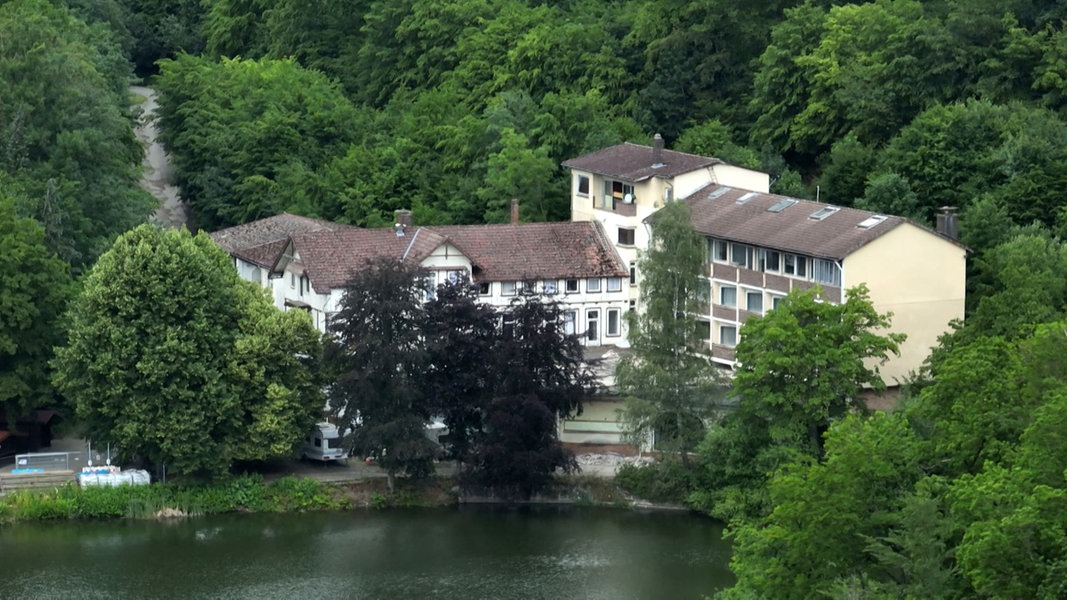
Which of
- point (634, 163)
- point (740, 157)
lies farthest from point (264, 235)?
point (740, 157)

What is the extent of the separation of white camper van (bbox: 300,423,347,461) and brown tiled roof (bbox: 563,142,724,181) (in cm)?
1331

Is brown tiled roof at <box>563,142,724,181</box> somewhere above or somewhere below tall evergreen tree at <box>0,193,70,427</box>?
above

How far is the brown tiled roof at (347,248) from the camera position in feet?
236

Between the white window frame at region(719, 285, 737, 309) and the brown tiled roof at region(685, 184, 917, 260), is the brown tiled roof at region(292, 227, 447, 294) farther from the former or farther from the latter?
the white window frame at region(719, 285, 737, 309)

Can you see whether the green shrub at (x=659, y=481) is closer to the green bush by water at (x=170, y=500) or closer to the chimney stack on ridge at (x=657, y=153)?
the green bush by water at (x=170, y=500)

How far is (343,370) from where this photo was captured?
66125mm

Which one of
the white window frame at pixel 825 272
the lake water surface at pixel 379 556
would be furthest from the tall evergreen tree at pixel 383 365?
the white window frame at pixel 825 272

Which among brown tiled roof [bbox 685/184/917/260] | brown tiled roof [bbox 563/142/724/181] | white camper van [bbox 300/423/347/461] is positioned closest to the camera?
brown tiled roof [bbox 685/184/917/260]

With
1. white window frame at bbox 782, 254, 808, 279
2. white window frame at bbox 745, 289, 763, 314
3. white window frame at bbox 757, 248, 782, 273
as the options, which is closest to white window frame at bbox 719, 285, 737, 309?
white window frame at bbox 745, 289, 763, 314

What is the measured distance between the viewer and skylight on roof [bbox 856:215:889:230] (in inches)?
Answer: 2695

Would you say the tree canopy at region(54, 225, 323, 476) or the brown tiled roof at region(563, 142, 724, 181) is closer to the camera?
the tree canopy at region(54, 225, 323, 476)

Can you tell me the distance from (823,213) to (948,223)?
3.71 metres

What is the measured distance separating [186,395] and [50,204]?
1092 cm

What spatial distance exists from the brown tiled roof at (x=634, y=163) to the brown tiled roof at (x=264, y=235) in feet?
28.5
